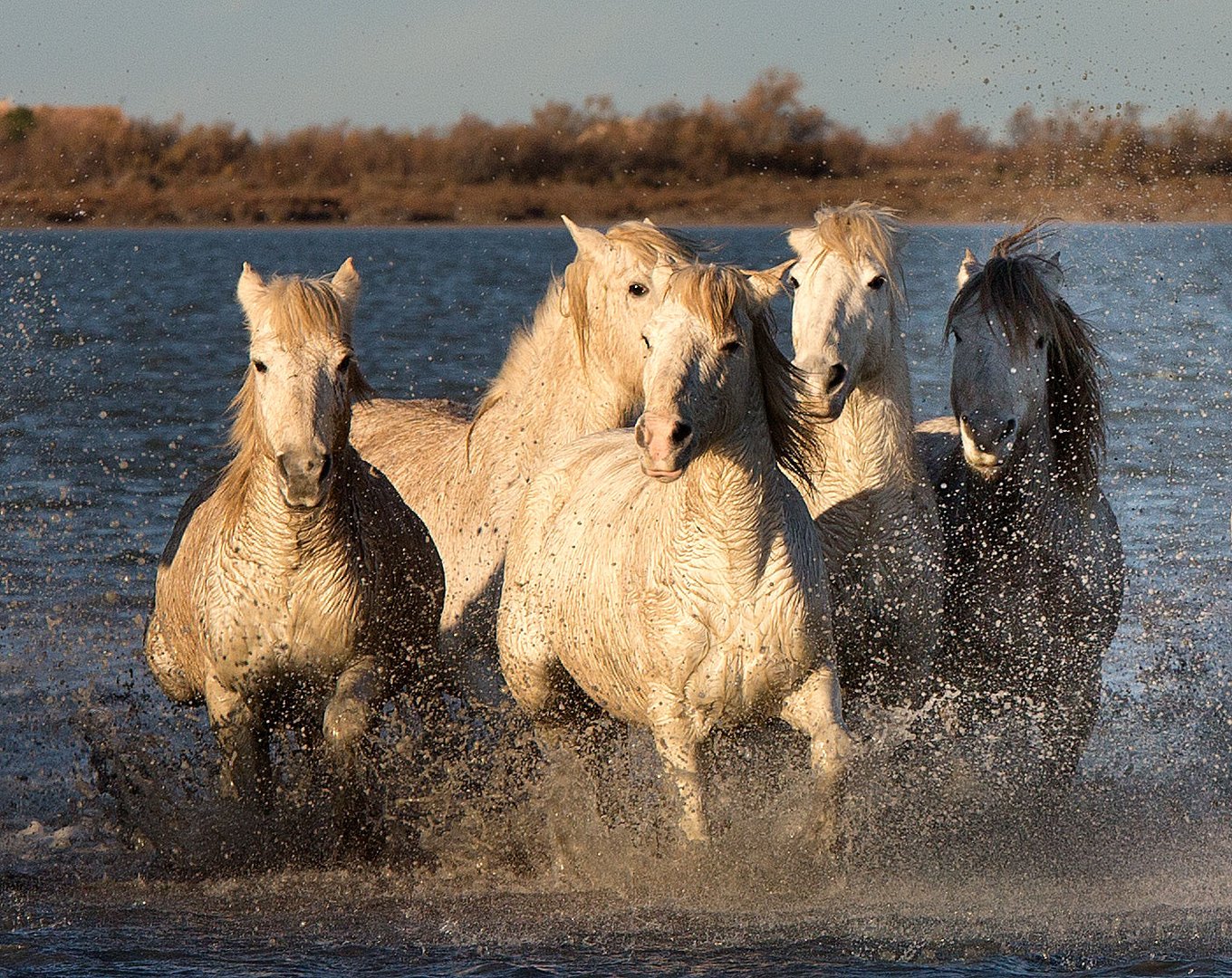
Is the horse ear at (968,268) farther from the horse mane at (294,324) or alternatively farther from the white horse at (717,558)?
the horse mane at (294,324)

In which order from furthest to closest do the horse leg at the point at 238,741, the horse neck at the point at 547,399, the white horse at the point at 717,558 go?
the horse neck at the point at 547,399
the horse leg at the point at 238,741
the white horse at the point at 717,558

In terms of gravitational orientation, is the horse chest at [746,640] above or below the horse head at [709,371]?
below

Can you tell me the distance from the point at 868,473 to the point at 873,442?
11 cm

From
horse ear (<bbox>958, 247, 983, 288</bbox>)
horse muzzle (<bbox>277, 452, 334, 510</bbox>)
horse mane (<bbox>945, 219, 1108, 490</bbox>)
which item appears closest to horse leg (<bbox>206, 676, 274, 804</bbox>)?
horse muzzle (<bbox>277, 452, 334, 510</bbox>)

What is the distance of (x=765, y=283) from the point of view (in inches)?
220

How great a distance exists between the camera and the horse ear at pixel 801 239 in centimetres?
635

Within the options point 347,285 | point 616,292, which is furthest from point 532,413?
point 347,285

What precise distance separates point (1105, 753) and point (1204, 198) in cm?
4662

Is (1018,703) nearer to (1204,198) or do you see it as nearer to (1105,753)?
(1105,753)

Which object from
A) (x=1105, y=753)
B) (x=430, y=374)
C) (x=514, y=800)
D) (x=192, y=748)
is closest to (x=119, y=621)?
(x=192, y=748)

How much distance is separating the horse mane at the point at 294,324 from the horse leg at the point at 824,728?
5.86 feet

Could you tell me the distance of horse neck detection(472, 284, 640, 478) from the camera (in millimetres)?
7027

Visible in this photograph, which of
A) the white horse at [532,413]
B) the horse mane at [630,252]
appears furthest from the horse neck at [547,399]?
the horse mane at [630,252]

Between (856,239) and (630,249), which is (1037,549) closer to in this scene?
(856,239)
